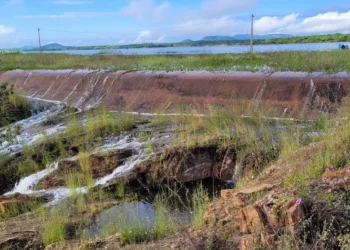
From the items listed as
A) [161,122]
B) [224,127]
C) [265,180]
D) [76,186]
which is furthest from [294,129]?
[76,186]

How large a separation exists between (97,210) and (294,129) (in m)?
4.14

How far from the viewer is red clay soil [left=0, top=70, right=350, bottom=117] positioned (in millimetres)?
11328

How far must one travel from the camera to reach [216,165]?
8.68 meters

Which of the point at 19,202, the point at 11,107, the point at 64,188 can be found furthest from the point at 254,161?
the point at 11,107

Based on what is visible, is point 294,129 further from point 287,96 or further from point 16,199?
point 16,199

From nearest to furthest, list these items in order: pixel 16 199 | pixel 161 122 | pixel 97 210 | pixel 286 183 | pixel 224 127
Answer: pixel 286 183, pixel 97 210, pixel 16 199, pixel 224 127, pixel 161 122

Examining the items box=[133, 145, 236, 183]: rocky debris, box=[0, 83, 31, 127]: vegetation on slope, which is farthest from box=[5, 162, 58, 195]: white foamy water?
box=[0, 83, 31, 127]: vegetation on slope

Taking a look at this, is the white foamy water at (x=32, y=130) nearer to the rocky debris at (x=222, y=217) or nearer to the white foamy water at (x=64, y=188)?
the white foamy water at (x=64, y=188)

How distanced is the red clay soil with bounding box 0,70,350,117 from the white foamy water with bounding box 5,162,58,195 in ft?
14.8

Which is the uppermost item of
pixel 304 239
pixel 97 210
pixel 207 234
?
pixel 304 239

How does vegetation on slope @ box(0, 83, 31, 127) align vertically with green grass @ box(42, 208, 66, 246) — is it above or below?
above

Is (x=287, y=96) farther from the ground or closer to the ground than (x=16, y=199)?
farther from the ground

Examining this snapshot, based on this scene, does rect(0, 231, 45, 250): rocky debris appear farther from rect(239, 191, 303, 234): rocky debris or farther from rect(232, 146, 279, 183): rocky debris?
rect(232, 146, 279, 183): rocky debris

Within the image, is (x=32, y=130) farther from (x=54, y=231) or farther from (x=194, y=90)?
(x=54, y=231)
